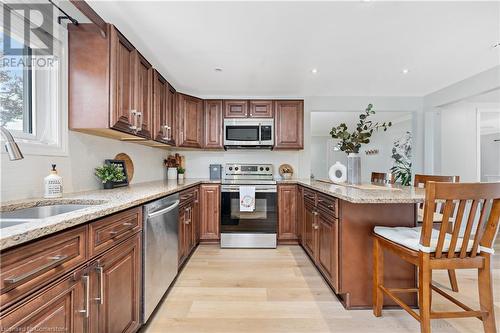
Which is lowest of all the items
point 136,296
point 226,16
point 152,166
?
point 136,296

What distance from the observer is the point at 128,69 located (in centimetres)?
201

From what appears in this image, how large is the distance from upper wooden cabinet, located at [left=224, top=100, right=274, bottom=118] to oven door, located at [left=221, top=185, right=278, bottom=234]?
1.19 meters

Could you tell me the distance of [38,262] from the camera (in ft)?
2.68

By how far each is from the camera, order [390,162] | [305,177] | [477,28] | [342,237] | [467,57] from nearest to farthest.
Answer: [342,237], [477,28], [467,57], [305,177], [390,162]

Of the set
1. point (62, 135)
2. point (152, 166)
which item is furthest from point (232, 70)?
point (62, 135)

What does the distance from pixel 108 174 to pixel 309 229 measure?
7.13 ft

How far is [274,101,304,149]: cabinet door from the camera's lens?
382 centimetres

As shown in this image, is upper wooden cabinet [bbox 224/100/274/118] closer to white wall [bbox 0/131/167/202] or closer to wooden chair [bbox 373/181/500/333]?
white wall [bbox 0/131/167/202]

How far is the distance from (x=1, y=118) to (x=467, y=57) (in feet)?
13.7

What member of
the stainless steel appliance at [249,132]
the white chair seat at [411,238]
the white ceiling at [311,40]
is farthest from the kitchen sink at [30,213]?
the stainless steel appliance at [249,132]

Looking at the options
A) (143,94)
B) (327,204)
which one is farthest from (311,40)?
(143,94)

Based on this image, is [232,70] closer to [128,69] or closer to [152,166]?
[128,69]

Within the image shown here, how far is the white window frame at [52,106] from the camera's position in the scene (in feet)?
5.32

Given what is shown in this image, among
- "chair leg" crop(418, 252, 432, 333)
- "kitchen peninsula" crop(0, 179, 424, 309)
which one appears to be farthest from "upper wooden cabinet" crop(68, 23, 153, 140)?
"chair leg" crop(418, 252, 432, 333)
